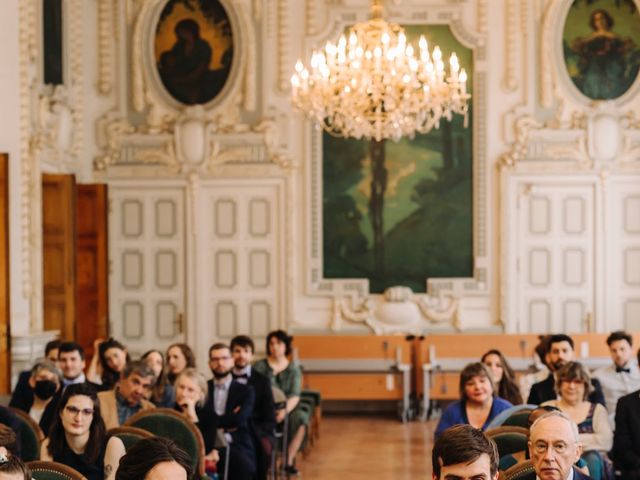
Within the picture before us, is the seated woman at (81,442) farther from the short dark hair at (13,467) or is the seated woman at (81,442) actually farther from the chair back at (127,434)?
the short dark hair at (13,467)

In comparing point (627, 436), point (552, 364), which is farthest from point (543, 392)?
point (627, 436)

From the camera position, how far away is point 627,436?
7.09 meters

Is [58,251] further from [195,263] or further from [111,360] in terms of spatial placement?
[111,360]

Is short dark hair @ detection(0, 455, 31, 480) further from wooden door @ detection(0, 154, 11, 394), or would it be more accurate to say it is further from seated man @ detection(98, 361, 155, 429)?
wooden door @ detection(0, 154, 11, 394)

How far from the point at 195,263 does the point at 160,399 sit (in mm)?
7258

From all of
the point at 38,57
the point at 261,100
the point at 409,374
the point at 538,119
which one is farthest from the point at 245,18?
the point at 409,374

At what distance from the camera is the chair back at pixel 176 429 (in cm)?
659

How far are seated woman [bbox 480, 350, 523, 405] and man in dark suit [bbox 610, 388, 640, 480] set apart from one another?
1391 millimetres

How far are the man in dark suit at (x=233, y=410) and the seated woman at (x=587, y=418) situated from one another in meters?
2.65

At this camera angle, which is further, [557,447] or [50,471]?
[50,471]

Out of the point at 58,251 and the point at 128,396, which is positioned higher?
the point at 58,251

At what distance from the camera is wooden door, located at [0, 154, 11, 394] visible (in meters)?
11.2

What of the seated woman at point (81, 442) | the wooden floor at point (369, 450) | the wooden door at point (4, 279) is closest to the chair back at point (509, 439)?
the seated woman at point (81, 442)

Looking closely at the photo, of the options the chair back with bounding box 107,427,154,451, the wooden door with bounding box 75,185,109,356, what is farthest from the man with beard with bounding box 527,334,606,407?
the wooden door with bounding box 75,185,109,356
